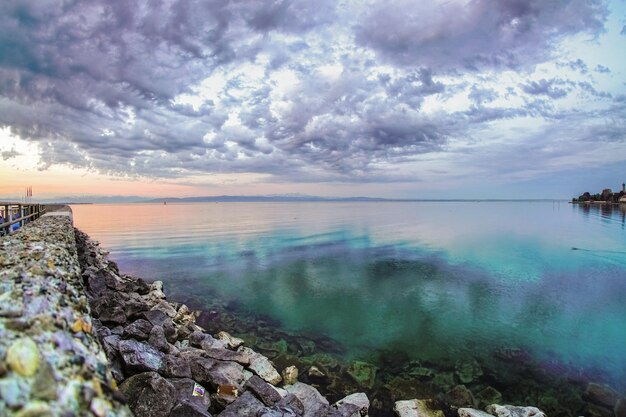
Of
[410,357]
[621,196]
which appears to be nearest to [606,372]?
[410,357]

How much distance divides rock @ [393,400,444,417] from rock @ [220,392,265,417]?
3.53 meters

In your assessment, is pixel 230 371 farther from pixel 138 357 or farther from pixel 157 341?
pixel 138 357

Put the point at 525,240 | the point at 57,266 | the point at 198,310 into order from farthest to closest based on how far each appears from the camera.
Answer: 1. the point at 525,240
2. the point at 198,310
3. the point at 57,266

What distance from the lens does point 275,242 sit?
3872 centimetres

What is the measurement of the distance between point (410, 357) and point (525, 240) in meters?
38.5

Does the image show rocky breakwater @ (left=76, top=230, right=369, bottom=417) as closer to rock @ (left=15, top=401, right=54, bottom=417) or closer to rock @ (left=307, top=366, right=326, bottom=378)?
rock @ (left=307, top=366, right=326, bottom=378)

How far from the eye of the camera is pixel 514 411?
7.88m

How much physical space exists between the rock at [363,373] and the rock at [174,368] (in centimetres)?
486

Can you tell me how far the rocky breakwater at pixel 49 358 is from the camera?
2.09 metres

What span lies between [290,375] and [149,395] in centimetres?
450

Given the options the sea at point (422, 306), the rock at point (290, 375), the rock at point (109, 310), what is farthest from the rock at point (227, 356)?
the rock at point (109, 310)

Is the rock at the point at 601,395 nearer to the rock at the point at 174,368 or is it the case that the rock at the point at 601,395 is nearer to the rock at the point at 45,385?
the rock at the point at 174,368

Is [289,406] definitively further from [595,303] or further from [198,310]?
[595,303]

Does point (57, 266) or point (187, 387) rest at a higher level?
point (57, 266)
